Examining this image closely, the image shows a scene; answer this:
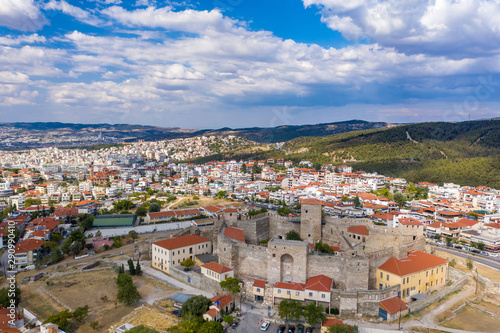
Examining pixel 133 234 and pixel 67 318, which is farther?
pixel 133 234

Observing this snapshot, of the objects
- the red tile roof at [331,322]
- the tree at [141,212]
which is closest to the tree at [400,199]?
the red tile roof at [331,322]

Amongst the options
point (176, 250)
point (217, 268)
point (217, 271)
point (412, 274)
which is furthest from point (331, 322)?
point (176, 250)

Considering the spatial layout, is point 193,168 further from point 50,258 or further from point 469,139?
point 469,139

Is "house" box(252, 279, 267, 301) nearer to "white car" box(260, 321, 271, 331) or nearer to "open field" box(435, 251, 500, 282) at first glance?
"white car" box(260, 321, 271, 331)

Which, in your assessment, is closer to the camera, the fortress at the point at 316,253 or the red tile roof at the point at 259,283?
the fortress at the point at 316,253

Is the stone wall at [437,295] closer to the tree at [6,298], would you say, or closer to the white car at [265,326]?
the white car at [265,326]

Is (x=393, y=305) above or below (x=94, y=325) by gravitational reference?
above

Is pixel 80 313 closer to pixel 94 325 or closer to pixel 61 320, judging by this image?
pixel 61 320
